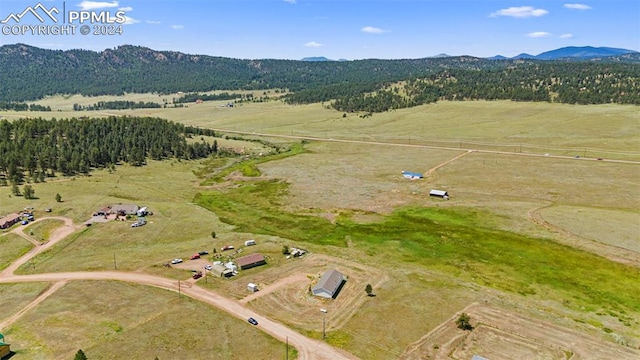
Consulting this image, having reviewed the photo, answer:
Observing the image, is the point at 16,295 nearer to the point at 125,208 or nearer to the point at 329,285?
the point at 125,208

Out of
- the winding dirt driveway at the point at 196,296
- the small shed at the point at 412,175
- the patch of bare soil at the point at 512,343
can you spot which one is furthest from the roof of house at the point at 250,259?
the small shed at the point at 412,175

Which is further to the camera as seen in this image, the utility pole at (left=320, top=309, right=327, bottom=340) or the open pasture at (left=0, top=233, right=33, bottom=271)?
the open pasture at (left=0, top=233, right=33, bottom=271)

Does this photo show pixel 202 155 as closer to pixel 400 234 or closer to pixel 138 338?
pixel 400 234

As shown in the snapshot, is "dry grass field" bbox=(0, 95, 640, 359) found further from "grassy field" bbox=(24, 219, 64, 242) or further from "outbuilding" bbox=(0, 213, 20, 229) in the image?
"outbuilding" bbox=(0, 213, 20, 229)

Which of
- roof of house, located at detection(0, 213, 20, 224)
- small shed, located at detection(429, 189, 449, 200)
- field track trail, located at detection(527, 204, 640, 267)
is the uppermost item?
roof of house, located at detection(0, 213, 20, 224)

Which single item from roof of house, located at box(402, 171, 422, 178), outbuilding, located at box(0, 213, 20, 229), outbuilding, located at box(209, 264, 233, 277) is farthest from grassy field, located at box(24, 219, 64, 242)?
roof of house, located at box(402, 171, 422, 178)

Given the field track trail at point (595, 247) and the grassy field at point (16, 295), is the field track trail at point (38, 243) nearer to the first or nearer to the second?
the grassy field at point (16, 295)

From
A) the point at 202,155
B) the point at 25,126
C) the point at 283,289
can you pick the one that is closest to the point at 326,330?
the point at 283,289
